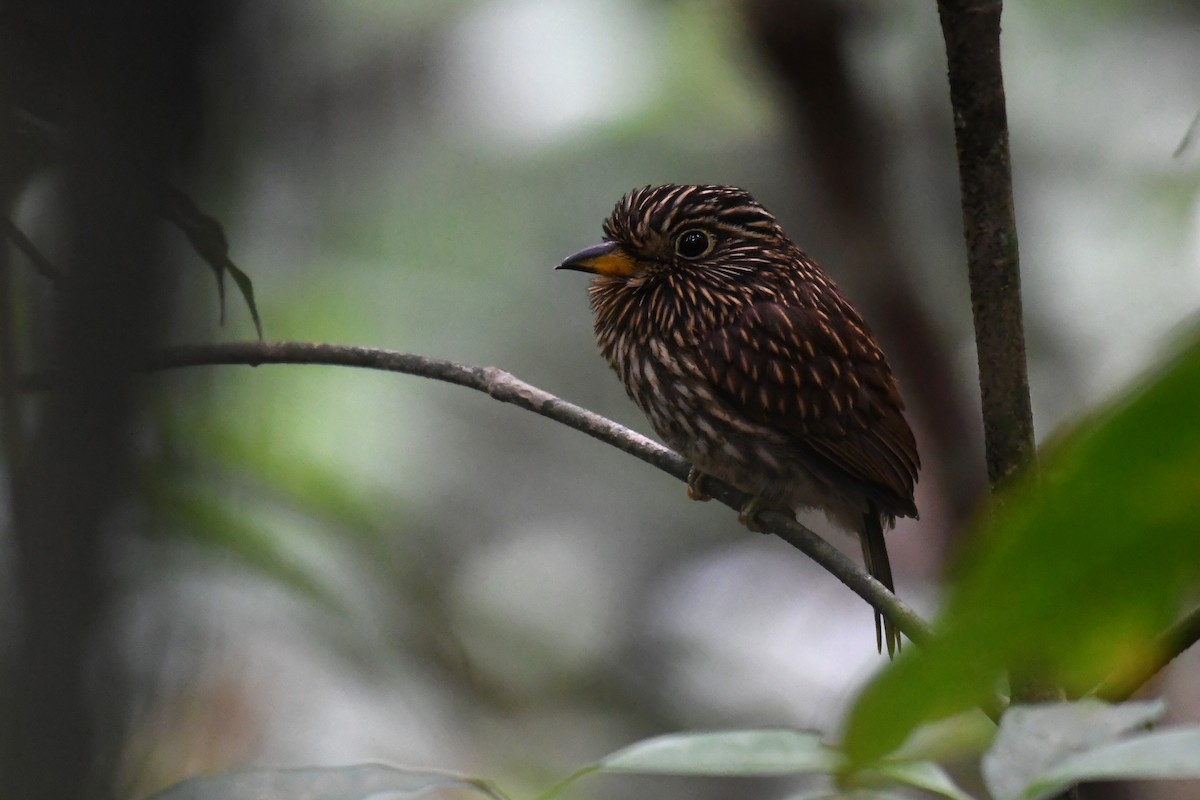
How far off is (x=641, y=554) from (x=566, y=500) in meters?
0.35

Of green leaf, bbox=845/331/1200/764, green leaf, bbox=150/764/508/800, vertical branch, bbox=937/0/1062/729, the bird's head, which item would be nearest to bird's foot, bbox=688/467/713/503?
the bird's head

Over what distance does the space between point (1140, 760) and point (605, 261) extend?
7.50 ft

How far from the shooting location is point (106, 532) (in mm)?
614

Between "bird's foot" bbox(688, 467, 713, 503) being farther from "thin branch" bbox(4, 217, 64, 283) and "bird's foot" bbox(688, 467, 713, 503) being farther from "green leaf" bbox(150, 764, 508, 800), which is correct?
"thin branch" bbox(4, 217, 64, 283)

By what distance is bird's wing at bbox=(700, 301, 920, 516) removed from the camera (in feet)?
8.44

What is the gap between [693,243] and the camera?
2.93 metres

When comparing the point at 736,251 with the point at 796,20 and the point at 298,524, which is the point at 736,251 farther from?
the point at 298,524

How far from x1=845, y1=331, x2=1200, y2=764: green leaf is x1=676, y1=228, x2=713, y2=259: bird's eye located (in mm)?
2505

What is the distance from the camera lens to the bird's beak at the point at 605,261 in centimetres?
277

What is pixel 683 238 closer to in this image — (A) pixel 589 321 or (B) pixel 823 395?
(B) pixel 823 395

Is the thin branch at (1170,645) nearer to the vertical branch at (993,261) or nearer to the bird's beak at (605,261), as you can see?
the vertical branch at (993,261)

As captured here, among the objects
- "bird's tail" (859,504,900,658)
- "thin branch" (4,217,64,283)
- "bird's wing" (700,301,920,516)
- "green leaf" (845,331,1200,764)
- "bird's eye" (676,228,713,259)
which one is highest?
"bird's eye" (676,228,713,259)

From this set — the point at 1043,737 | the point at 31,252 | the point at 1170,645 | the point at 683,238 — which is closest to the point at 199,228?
the point at 31,252

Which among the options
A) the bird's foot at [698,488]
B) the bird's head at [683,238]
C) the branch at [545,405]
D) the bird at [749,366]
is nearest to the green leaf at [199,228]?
the branch at [545,405]
